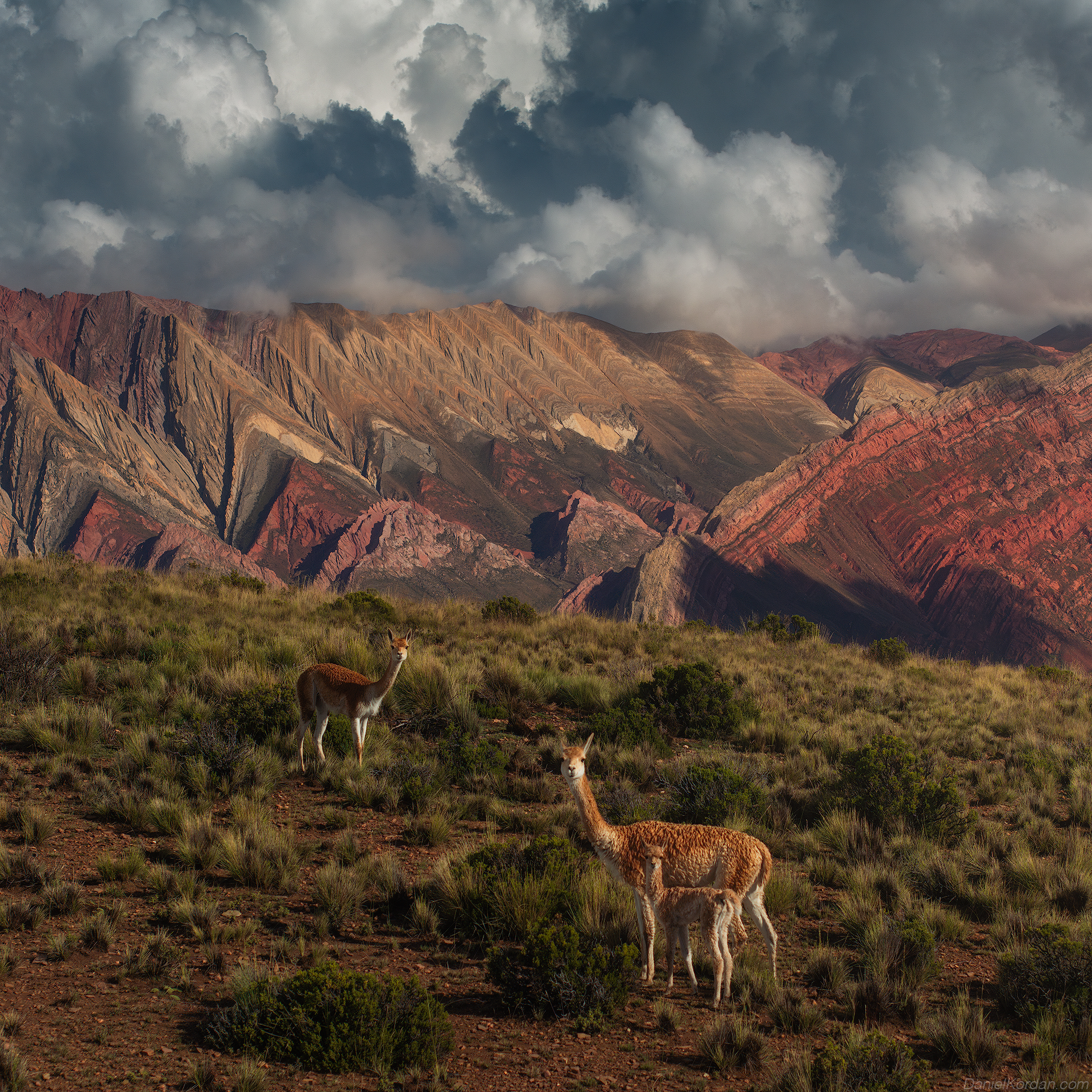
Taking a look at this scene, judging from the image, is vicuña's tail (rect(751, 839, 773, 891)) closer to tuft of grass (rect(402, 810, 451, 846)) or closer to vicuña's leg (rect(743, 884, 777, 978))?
vicuña's leg (rect(743, 884, 777, 978))

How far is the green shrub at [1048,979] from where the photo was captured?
18.9 ft

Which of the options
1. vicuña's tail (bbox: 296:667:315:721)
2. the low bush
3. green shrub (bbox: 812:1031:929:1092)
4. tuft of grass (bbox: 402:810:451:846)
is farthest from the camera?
the low bush

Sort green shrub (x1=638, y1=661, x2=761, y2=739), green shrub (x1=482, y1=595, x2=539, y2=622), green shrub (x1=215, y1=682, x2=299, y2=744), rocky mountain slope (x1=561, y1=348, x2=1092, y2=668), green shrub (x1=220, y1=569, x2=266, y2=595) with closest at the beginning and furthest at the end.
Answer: green shrub (x1=215, y1=682, x2=299, y2=744) → green shrub (x1=638, y1=661, x2=761, y2=739) → green shrub (x1=482, y1=595, x2=539, y2=622) → green shrub (x1=220, y1=569, x2=266, y2=595) → rocky mountain slope (x1=561, y1=348, x2=1092, y2=668)

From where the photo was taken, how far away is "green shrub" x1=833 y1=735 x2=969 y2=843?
9.75 m

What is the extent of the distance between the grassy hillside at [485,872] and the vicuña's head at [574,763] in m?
1.15

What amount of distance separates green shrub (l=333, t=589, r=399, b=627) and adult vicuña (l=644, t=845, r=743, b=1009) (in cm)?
1313

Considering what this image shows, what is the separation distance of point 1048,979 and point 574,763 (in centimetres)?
404

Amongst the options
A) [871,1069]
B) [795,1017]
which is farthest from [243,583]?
[871,1069]

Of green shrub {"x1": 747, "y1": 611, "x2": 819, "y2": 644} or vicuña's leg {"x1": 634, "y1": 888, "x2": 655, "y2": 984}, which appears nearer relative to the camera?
vicuña's leg {"x1": 634, "y1": 888, "x2": 655, "y2": 984}

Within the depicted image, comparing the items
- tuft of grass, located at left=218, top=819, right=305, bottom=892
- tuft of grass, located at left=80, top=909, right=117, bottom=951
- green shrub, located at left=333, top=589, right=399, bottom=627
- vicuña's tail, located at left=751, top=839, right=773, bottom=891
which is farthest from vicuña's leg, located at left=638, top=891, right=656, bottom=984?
green shrub, located at left=333, top=589, right=399, bottom=627

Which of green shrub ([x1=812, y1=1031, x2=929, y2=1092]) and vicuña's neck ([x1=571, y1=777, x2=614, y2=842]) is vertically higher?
vicuña's neck ([x1=571, y1=777, x2=614, y2=842])

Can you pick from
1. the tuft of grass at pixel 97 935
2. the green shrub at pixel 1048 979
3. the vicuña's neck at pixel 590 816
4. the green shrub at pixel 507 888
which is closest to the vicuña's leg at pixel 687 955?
the vicuña's neck at pixel 590 816

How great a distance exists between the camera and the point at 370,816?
29.5 ft

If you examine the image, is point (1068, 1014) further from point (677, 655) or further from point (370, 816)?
point (677, 655)
